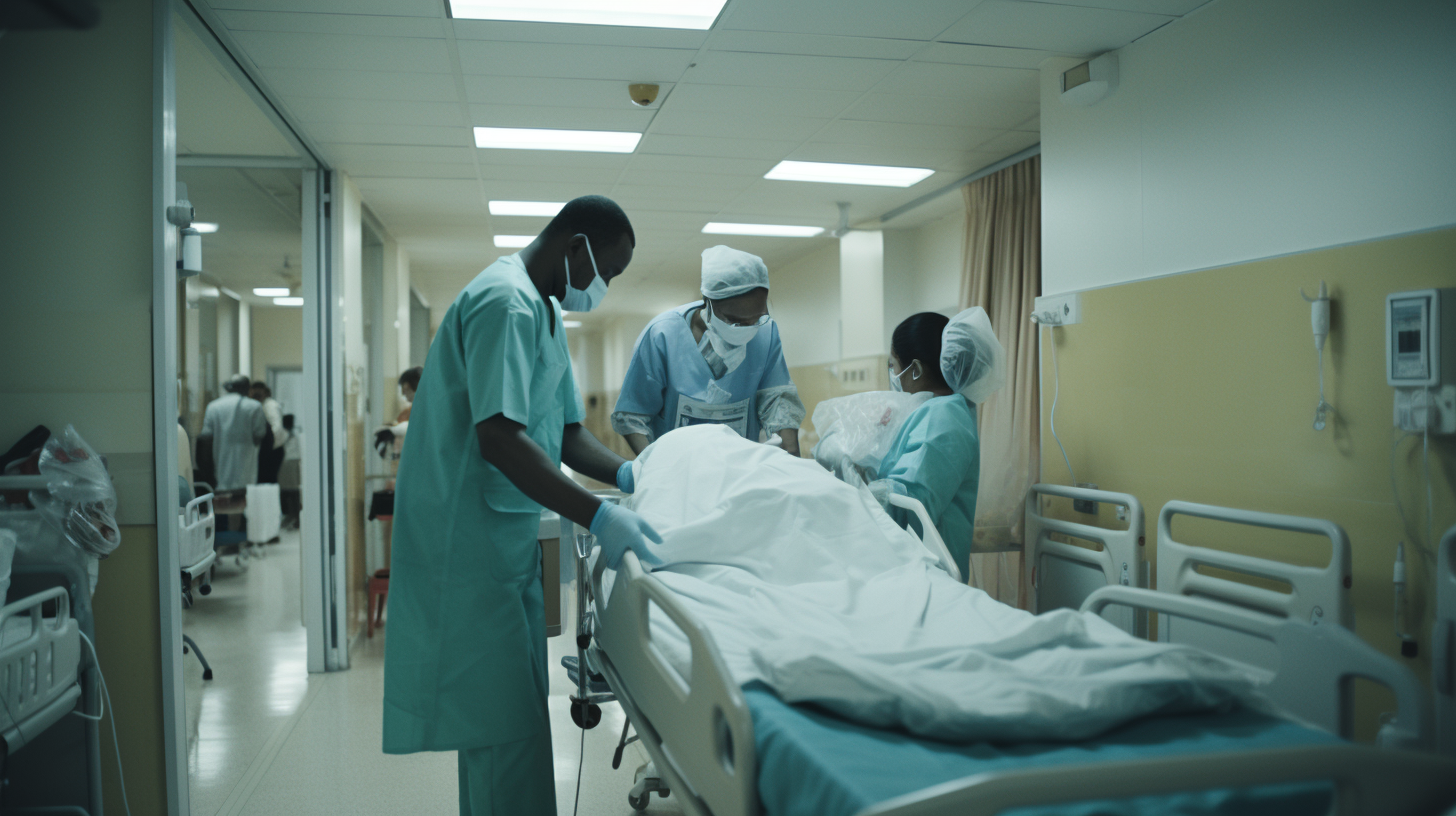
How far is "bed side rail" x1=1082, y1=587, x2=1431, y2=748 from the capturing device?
1.21 m

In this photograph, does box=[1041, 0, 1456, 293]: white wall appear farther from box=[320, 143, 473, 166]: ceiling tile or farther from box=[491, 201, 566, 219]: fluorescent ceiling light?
box=[491, 201, 566, 219]: fluorescent ceiling light

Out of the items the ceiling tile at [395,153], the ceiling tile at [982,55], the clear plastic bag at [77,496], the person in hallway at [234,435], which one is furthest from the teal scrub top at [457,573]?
the person in hallway at [234,435]

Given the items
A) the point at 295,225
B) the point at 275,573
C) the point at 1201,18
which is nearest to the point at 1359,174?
the point at 1201,18

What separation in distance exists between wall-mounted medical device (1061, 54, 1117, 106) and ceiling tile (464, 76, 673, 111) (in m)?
1.46

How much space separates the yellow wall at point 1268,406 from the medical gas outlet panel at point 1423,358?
55 millimetres

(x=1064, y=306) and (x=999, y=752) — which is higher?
(x=1064, y=306)

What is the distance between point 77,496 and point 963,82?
310 centimetres

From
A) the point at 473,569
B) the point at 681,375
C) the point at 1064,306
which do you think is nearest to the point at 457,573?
the point at 473,569

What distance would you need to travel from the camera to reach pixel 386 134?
3.77m

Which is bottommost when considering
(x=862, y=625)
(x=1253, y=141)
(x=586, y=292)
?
(x=862, y=625)

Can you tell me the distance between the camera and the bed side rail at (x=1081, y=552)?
8.20 feet

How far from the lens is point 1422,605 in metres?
1.99

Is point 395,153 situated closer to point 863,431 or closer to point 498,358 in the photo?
point 863,431

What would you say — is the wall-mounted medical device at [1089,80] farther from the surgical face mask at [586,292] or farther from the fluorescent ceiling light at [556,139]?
the surgical face mask at [586,292]
